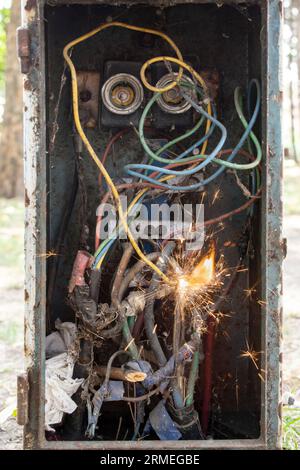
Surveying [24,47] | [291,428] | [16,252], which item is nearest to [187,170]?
[24,47]

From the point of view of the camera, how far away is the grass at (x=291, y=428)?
2.63 m

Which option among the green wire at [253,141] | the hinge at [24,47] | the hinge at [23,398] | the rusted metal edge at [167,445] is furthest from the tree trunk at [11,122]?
the rusted metal edge at [167,445]

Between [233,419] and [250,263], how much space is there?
0.63 m

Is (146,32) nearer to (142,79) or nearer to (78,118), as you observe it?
(142,79)

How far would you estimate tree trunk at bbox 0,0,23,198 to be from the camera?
999 centimetres

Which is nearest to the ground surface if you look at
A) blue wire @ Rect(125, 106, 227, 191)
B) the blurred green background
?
the blurred green background

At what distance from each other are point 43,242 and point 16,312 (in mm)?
3024

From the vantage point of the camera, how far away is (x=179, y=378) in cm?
241

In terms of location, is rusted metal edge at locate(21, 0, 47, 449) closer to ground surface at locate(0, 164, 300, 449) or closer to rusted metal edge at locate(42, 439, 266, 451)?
rusted metal edge at locate(42, 439, 266, 451)

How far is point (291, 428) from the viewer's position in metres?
2.74

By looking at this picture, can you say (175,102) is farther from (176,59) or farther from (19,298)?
(19,298)
